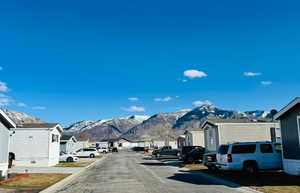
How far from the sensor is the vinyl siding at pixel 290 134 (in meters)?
16.4

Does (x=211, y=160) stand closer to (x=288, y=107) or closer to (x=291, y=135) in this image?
(x=291, y=135)

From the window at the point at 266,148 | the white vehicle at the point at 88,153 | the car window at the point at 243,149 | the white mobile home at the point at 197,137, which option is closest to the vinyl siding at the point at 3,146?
the car window at the point at 243,149

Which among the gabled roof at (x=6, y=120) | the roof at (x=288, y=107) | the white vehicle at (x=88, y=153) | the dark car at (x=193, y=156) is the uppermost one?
the roof at (x=288, y=107)

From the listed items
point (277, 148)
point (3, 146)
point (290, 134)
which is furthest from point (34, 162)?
point (290, 134)

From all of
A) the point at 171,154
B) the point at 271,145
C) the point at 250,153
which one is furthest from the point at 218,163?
the point at 171,154

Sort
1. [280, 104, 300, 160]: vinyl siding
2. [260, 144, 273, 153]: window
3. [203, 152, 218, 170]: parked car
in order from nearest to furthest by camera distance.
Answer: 1. [280, 104, 300, 160]: vinyl siding
2. [260, 144, 273, 153]: window
3. [203, 152, 218, 170]: parked car

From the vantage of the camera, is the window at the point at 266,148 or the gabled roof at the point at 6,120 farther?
the window at the point at 266,148

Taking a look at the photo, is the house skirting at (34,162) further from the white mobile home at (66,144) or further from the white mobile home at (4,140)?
the white mobile home at (66,144)

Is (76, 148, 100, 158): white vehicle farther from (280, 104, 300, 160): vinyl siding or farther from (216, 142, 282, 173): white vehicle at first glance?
(280, 104, 300, 160): vinyl siding

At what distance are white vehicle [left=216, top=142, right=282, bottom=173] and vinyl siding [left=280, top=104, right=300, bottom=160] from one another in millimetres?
966

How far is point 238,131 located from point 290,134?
49.8 feet

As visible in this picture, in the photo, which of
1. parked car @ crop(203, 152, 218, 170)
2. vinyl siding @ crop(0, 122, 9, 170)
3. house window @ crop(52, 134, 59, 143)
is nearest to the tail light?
parked car @ crop(203, 152, 218, 170)

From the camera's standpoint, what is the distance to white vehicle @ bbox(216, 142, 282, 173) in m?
18.1

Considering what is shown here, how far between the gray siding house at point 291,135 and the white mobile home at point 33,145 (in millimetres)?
21396
